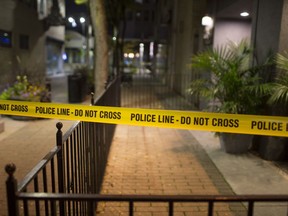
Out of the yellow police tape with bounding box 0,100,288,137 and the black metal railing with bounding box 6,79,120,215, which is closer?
the black metal railing with bounding box 6,79,120,215

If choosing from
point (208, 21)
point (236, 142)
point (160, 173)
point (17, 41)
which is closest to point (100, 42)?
point (208, 21)

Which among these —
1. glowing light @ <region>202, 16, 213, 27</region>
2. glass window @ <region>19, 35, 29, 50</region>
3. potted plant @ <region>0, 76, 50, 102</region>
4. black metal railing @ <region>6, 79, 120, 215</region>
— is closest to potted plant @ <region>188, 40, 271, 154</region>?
black metal railing @ <region>6, 79, 120, 215</region>

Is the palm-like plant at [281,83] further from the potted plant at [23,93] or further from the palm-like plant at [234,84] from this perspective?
the potted plant at [23,93]

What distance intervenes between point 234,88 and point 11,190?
4764mm

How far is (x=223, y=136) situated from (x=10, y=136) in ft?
14.6

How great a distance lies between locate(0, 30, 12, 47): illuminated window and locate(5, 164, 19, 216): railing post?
1050 centimetres

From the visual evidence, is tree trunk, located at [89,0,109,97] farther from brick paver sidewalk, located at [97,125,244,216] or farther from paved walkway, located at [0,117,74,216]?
brick paver sidewalk, located at [97,125,244,216]

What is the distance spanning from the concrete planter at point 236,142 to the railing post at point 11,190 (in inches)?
182

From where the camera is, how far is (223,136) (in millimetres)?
5973

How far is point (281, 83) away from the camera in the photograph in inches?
212

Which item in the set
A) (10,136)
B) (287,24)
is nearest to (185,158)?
(287,24)

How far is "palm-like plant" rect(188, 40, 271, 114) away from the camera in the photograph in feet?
18.8

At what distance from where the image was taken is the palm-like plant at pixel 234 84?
5730mm

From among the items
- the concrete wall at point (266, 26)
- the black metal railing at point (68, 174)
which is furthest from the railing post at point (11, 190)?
the concrete wall at point (266, 26)
